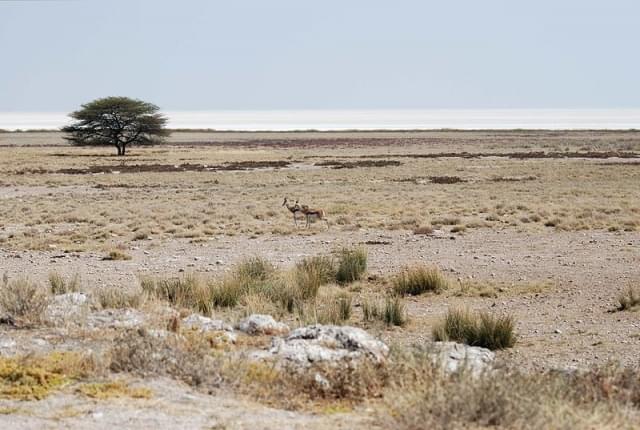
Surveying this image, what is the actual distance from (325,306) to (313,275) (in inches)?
63.7

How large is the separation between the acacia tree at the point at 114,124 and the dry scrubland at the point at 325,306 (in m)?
51.4

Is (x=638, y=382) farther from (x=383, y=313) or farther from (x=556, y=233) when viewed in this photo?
(x=556, y=233)

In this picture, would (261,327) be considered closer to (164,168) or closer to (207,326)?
(207,326)

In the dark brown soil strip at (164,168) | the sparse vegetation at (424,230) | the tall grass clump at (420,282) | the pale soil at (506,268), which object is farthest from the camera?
the dark brown soil strip at (164,168)

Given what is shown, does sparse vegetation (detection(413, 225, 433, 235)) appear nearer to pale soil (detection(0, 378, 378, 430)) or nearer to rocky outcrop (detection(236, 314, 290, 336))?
rocky outcrop (detection(236, 314, 290, 336))

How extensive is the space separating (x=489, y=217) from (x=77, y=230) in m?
12.6

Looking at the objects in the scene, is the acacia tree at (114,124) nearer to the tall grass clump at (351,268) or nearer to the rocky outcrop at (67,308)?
the tall grass clump at (351,268)

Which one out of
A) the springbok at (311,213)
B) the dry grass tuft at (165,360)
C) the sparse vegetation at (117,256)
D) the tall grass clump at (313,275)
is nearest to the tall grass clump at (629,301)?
the tall grass clump at (313,275)

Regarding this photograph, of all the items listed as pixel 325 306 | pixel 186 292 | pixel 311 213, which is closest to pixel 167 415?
pixel 325 306

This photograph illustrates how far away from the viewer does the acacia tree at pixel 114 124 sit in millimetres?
84125

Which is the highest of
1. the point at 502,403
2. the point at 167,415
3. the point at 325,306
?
the point at 502,403

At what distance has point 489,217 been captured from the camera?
25344 mm

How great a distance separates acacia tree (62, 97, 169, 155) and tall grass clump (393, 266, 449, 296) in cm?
7273

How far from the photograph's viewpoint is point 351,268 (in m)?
14.9
